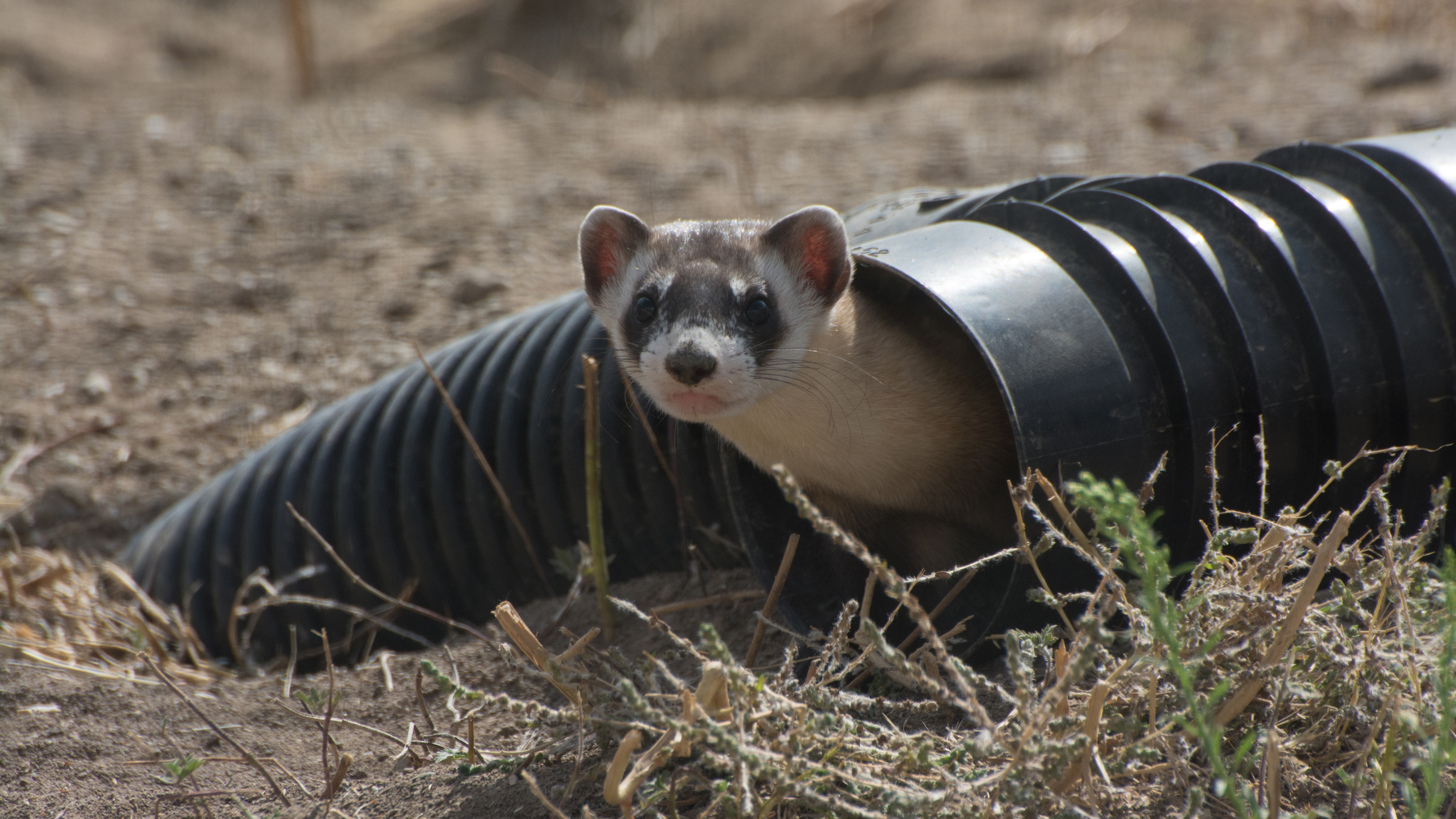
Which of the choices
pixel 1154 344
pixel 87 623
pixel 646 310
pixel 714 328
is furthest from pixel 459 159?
pixel 1154 344

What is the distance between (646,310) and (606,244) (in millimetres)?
391

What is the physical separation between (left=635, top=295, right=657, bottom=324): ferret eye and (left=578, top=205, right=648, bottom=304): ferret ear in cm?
30

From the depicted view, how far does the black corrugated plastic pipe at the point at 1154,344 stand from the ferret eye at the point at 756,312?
30 centimetres

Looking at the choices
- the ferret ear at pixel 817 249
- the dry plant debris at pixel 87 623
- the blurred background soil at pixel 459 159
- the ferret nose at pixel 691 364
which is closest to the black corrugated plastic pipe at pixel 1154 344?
the ferret ear at pixel 817 249

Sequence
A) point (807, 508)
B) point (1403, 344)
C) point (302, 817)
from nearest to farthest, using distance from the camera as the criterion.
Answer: point (807, 508), point (302, 817), point (1403, 344)

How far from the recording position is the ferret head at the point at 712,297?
8.88 ft

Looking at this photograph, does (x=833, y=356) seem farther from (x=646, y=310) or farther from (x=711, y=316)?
(x=646, y=310)

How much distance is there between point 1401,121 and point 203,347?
18.9 ft

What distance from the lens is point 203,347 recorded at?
18.3 feet

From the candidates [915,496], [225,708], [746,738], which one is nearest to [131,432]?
[225,708]

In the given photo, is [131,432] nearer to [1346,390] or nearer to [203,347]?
[203,347]

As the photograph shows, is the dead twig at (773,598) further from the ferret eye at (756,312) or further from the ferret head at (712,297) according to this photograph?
the ferret eye at (756,312)

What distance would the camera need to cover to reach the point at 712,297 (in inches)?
112

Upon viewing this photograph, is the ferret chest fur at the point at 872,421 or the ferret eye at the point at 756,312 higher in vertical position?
the ferret eye at the point at 756,312
